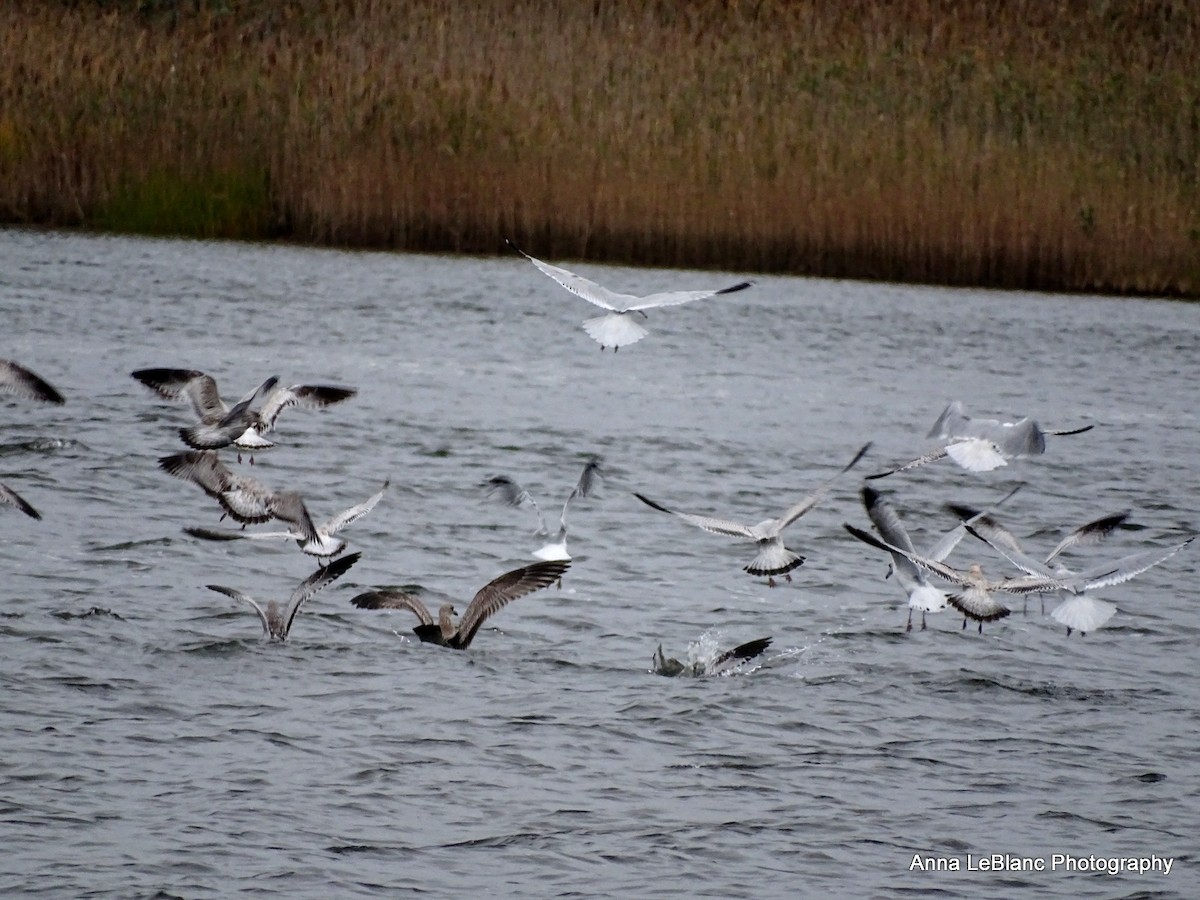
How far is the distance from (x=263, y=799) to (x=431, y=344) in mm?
12535

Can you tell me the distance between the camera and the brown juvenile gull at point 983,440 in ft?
28.7

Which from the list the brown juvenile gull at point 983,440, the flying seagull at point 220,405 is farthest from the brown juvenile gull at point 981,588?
the flying seagull at point 220,405

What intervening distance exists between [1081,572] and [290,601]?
3.62 meters

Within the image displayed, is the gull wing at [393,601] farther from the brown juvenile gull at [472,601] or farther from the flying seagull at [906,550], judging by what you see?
the flying seagull at [906,550]

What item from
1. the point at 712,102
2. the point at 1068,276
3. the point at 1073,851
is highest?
the point at 712,102

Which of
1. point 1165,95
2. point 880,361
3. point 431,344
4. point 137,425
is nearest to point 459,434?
point 137,425

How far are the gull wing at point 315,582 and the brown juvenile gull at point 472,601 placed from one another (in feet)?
0.47

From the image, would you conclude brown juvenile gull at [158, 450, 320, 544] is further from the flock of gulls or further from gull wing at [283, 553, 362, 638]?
gull wing at [283, 553, 362, 638]

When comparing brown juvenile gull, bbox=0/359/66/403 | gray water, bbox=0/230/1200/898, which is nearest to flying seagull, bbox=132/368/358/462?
brown juvenile gull, bbox=0/359/66/403

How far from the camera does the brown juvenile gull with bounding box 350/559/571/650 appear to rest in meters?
8.27

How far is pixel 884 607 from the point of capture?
10.0 metres

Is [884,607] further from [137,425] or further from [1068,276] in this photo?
[1068,276]

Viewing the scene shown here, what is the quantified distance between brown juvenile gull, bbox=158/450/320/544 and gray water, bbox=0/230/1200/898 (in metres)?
0.56

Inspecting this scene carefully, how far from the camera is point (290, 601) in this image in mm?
8430
